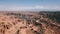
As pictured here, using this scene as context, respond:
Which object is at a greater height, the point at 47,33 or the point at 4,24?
the point at 4,24

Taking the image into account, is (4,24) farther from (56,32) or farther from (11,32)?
(56,32)

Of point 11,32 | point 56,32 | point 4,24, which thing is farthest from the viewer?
point 56,32

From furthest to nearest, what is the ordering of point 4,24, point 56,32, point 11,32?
point 56,32
point 4,24
point 11,32

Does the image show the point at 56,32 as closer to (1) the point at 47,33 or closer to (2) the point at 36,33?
(1) the point at 47,33

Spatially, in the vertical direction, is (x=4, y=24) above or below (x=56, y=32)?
above

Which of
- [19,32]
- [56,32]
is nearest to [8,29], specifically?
[19,32]

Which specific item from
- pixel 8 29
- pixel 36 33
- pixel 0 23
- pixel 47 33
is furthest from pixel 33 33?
pixel 0 23

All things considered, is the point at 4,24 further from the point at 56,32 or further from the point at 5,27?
the point at 56,32

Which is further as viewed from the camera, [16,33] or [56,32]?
[56,32]

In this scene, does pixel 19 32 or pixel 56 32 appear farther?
pixel 56 32
